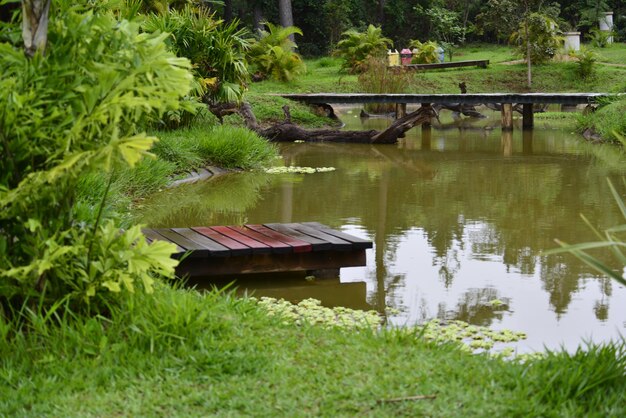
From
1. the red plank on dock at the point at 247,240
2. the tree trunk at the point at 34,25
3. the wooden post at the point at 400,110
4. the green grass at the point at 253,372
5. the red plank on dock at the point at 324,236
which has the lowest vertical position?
the wooden post at the point at 400,110

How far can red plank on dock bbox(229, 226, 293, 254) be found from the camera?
6688 mm

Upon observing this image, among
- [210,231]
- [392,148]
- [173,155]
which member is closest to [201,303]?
[210,231]

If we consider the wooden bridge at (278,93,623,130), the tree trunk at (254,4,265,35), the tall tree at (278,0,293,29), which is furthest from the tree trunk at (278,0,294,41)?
the wooden bridge at (278,93,623,130)

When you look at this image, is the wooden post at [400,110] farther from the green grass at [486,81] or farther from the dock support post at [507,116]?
the green grass at [486,81]

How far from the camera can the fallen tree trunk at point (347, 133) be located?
1802cm

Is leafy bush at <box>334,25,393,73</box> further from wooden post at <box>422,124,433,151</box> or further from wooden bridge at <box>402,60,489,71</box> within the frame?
wooden post at <box>422,124,433,151</box>

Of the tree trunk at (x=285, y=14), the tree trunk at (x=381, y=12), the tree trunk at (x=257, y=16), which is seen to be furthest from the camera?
the tree trunk at (x=381, y=12)

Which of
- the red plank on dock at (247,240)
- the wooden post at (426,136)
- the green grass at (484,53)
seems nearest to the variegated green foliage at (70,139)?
the red plank on dock at (247,240)

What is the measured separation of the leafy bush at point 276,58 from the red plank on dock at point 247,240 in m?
18.9

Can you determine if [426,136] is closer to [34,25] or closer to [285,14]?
[285,14]

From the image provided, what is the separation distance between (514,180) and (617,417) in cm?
922

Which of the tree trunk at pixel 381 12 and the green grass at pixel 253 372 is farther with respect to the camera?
the tree trunk at pixel 381 12

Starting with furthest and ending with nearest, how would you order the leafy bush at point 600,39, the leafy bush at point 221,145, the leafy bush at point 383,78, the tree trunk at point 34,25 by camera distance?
the leafy bush at point 600,39 → the leafy bush at point 383,78 → the leafy bush at point 221,145 → the tree trunk at point 34,25

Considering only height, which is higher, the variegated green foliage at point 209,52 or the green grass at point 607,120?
the variegated green foliage at point 209,52
